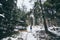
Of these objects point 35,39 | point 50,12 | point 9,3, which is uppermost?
point 9,3

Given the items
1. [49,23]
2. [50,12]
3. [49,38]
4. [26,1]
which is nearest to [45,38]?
[49,38]

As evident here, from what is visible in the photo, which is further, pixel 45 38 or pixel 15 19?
pixel 15 19

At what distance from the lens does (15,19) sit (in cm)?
2277

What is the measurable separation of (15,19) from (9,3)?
2.38 meters

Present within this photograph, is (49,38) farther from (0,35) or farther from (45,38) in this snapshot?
(0,35)

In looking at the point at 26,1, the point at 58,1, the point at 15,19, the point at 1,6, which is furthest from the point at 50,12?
the point at 26,1

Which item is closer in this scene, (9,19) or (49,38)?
(49,38)

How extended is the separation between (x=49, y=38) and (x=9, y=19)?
212 inches

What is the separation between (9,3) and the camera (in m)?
21.5

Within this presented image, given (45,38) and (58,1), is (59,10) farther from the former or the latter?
(45,38)

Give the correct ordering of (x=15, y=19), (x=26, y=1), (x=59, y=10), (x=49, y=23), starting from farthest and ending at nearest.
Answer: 1. (x=26, y=1)
2. (x=49, y=23)
3. (x=15, y=19)
4. (x=59, y=10)

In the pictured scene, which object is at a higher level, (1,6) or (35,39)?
(1,6)

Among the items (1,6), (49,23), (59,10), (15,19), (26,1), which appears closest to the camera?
(59,10)

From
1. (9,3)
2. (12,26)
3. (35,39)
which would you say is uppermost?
(9,3)
